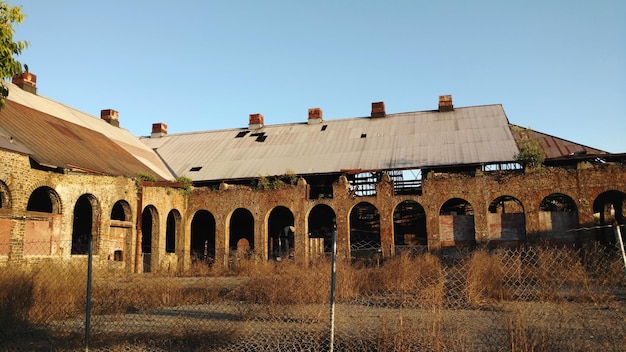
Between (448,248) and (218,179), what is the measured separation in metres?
13.1

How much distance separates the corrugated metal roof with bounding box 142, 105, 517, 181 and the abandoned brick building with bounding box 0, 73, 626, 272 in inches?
4.6

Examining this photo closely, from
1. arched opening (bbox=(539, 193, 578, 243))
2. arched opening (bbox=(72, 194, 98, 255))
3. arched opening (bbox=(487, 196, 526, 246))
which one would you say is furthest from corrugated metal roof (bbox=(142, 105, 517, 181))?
arched opening (bbox=(72, 194, 98, 255))

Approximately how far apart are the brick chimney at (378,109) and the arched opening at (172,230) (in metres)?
14.5

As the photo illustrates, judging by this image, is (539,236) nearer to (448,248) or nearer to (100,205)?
(448,248)

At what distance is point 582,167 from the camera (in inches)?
838

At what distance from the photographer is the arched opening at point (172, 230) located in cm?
2577

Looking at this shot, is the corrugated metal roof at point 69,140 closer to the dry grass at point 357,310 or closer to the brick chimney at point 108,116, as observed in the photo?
the brick chimney at point 108,116

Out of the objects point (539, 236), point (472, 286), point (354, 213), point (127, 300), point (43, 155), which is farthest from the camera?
point (354, 213)

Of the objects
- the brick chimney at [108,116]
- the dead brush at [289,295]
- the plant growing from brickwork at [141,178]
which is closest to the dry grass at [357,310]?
the dead brush at [289,295]

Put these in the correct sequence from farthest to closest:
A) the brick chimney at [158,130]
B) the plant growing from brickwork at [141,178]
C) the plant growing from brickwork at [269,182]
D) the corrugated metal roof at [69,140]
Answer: the brick chimney at [158,130]
the plant growing from brickwork at [269,182]
the plant growing from brickwork at [141,178]
the corrugated metal roof at [69,140]

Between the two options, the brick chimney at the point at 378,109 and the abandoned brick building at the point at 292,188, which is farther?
the brick chimney at the point at 378,109

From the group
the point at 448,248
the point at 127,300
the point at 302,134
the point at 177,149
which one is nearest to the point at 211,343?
the point at 127,300

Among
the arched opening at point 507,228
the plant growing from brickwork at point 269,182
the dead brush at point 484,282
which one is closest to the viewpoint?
Result: the dead brush at point 484,282

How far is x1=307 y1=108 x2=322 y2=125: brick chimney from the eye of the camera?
107 feet
